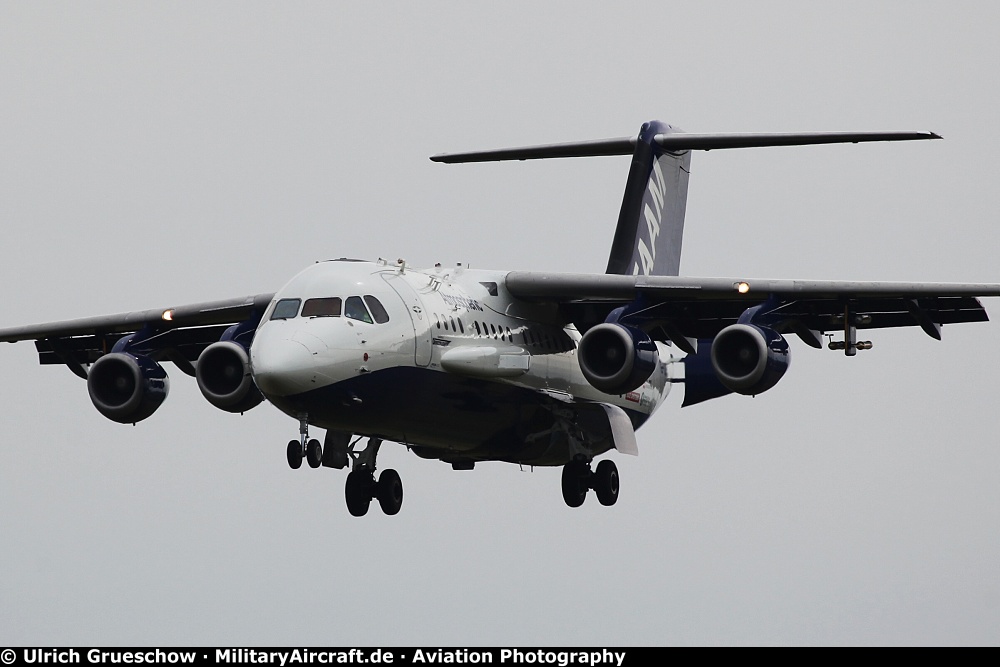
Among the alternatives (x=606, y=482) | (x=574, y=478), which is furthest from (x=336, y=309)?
(x=606, y=482)

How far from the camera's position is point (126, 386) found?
64.0 ft

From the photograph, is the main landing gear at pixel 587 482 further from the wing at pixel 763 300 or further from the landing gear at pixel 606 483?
the wing at pixel 763 300

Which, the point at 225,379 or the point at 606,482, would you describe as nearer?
the point at 225,379

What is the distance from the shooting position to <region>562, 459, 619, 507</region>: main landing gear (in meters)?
20.5

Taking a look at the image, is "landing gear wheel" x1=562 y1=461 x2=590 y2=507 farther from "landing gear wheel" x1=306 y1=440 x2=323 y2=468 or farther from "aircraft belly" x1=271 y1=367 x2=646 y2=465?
"landing gear wheel" x1=306 y1=440 x2=323 y2=468

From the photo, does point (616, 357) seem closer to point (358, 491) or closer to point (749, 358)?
point (749, 358)

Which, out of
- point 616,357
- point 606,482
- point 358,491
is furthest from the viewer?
point 606,482

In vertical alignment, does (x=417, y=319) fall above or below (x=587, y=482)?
above

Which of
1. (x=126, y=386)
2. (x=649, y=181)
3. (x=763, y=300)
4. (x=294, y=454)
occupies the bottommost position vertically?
(x=294, y=454)

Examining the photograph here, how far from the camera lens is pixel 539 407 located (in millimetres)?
19500

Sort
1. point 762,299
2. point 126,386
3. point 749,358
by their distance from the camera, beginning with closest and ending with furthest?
point 749,358
point 762,299
point 126,386

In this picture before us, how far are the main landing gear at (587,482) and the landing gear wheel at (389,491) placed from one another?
1.70 metres

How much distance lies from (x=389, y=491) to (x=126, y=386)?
113 inches

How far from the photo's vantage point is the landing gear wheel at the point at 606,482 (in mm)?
20672
